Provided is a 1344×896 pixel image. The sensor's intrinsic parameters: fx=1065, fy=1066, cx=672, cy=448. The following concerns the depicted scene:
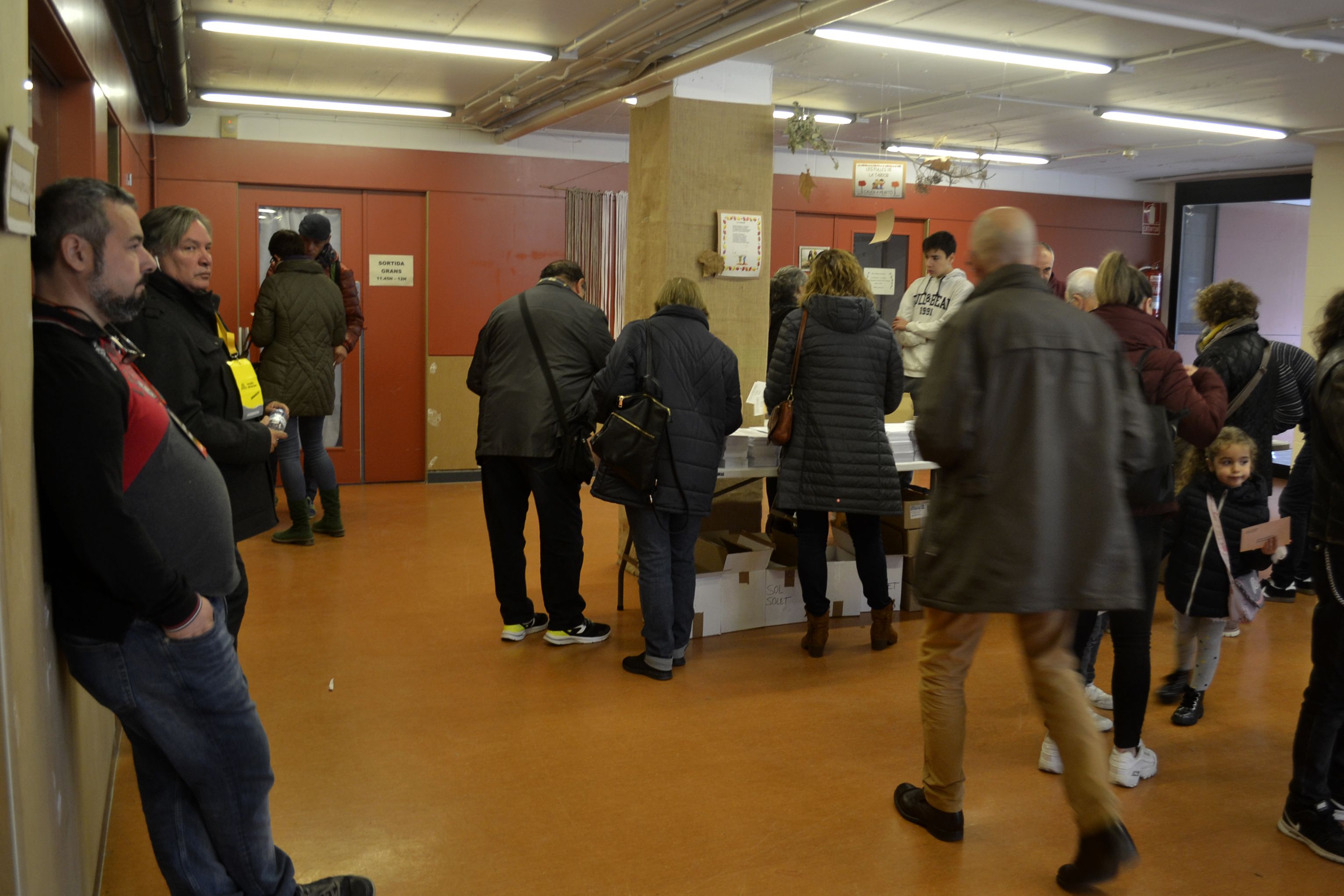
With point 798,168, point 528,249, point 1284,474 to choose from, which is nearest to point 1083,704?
point 528,249

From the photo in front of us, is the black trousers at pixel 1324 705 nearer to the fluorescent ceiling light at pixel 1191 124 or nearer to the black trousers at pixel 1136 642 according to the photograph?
the black trousers at pixel 1136 642

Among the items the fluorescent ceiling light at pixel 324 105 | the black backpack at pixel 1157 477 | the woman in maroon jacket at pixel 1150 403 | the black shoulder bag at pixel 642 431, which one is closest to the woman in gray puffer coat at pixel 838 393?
the black shoulder bag at pixel 642 431

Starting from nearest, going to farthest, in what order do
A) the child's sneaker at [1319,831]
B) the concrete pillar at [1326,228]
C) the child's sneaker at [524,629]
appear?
the child's sneaker at [1319,831], the child's sneaker at [524,629], the concrete pillar at [1326,228]

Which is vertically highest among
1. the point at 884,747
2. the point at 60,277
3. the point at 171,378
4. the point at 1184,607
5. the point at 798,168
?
the point at 798,168

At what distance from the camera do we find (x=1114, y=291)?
3.38m

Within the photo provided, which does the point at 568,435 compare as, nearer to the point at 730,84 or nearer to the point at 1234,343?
the point at 730,84

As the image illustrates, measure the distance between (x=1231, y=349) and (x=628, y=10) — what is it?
10.1 ft

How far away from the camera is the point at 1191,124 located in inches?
307

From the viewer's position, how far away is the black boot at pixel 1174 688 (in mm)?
4027

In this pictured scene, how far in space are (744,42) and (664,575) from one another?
2398 mm

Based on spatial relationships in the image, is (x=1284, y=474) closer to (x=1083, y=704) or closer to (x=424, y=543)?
(x=424, y=543)

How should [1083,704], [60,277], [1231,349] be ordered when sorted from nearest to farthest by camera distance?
[60,277] < [1083,704] < [1231,349]

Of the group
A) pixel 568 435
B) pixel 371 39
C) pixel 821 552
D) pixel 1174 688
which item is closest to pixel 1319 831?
pixel 1174 688

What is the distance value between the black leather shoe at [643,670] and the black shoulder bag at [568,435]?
0.75 meters
